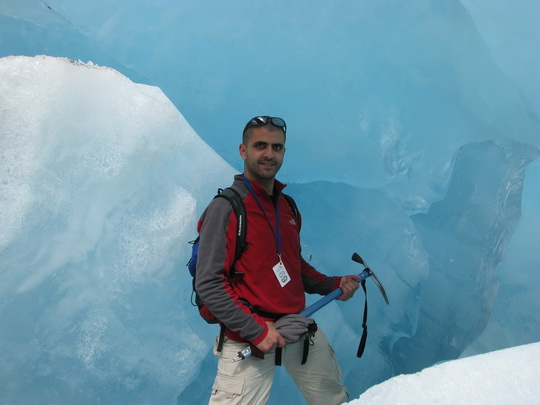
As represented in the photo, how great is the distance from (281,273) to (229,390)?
1.09 feet

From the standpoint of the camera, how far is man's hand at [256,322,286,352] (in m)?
1.14

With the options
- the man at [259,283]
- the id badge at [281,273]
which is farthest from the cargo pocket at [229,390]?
the id badge at [281,273]

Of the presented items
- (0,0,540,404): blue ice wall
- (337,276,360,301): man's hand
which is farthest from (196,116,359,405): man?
(0,0,540,404): blue ice wall

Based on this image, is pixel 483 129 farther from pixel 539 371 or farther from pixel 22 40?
pixel 22 40

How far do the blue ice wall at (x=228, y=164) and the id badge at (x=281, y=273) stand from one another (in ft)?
2.47

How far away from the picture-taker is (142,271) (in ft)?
5.99

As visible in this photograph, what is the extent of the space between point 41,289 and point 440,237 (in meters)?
1.70

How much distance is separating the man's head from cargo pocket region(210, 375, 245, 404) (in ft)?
1.74

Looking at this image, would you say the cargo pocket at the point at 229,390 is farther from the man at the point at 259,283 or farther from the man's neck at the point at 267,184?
the man's neck at the point at 267,184

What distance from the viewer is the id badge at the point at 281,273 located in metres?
1.25

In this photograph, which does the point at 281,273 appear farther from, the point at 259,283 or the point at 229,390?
the point at 229,390

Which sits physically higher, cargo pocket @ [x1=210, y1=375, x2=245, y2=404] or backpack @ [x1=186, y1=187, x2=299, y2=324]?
backpack @ [x1=186, y1=187, x2=299, y2=324]

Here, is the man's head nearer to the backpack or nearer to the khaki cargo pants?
the backpack

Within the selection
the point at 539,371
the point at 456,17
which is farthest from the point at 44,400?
the point at 456,17
